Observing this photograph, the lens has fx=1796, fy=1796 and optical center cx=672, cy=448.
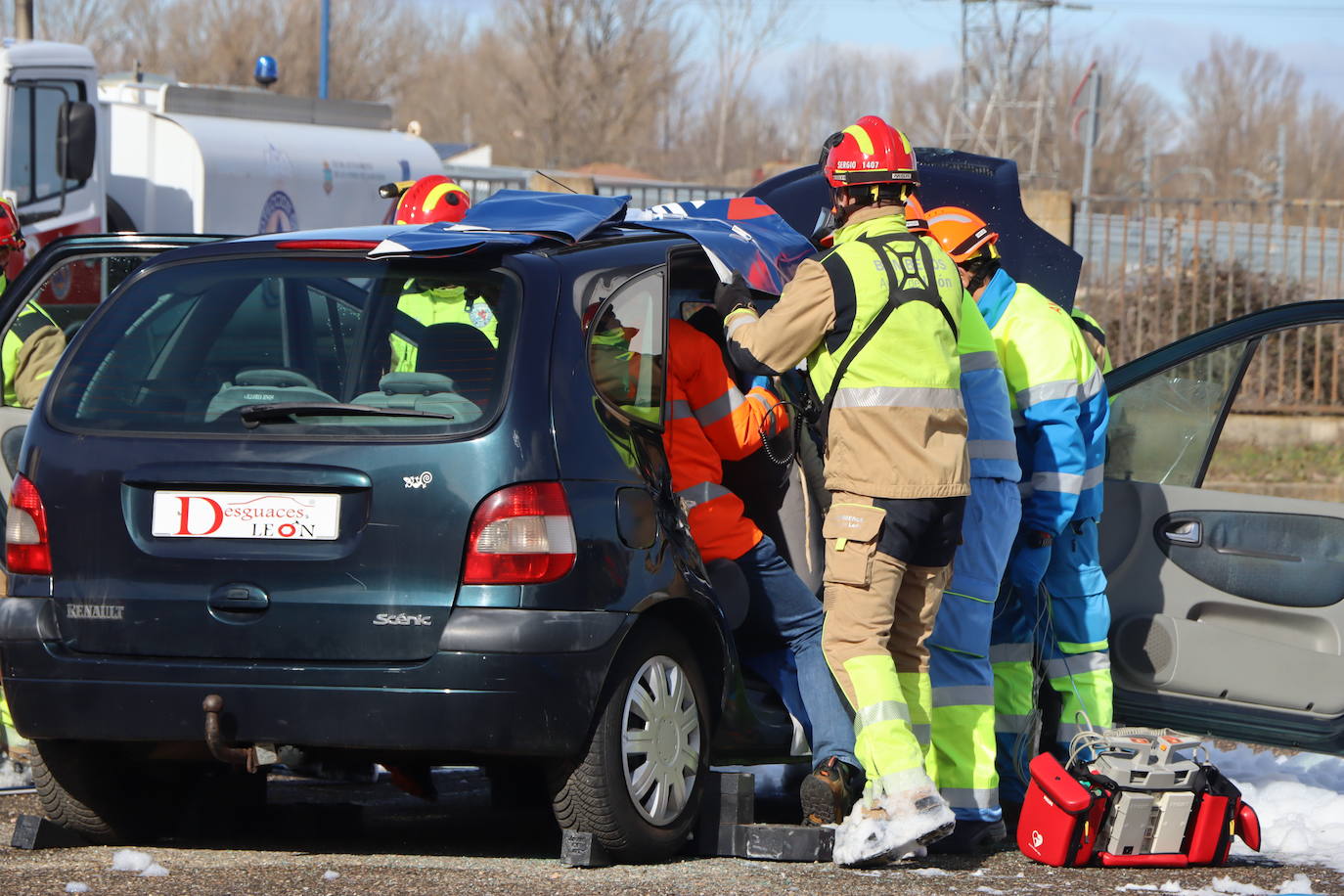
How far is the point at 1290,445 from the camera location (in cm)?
1414

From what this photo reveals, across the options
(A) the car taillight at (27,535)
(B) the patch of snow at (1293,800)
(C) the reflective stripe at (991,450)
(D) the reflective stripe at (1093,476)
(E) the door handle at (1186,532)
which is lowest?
(B) the patch of snow at (1293,800)

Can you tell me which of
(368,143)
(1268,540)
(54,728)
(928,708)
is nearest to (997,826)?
(928,708)

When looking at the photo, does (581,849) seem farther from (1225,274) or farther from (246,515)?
(1225,274)

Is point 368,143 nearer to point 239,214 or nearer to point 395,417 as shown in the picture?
point 239,214

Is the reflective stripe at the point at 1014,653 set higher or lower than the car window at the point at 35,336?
lower

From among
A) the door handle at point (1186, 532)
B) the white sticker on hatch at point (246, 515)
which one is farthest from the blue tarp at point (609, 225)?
the door handle at point (1186, 532)

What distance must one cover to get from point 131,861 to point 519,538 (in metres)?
1.31

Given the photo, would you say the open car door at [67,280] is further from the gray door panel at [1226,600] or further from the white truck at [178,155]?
the white truck at [178,155]

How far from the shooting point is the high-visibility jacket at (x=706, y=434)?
16.1 ft

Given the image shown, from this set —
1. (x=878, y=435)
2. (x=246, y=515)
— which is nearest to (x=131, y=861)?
(x=246, y=515)

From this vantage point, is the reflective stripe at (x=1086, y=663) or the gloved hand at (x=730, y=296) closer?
the gloved hand at (x=730, y=296)

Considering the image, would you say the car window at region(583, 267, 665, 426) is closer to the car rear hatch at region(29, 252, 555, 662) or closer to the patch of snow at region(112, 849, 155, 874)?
the car rear hatch at region(29, 252, 555, 662)

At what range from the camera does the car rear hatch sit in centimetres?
419

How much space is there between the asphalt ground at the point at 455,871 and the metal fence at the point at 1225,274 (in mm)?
9896
